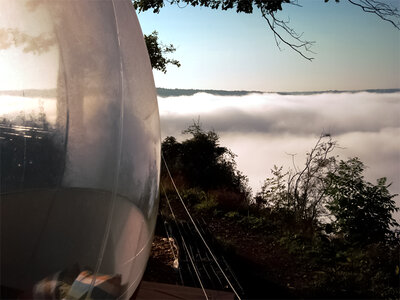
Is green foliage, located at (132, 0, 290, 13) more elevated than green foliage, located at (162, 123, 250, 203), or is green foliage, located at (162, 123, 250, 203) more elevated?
green foliage, located at (132, 0, 290, 13)

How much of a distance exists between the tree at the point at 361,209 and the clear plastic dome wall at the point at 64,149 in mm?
5151

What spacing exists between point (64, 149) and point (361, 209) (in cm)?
558

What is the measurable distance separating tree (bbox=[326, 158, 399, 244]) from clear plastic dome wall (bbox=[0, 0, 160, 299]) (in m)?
5.15

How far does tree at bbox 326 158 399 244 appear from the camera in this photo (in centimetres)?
634

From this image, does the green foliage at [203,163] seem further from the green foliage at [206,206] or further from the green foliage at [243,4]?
the green foliage at [243,4]

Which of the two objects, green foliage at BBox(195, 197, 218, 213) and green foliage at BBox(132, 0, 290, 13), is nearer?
green foliage at BBox(132, 0, 290, 13)

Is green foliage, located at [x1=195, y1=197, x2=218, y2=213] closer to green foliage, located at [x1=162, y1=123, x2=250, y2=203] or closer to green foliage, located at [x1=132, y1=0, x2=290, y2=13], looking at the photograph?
green foliage, located at [x1=162, y1=123, x2=250, y2=203]

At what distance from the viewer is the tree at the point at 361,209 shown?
6.34m

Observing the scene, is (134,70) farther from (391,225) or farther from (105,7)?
(391,225)

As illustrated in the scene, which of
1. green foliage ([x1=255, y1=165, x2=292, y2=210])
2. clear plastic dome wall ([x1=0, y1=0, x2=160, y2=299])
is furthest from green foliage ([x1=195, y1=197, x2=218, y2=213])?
clear plastic dome wall ([x1=0, y1=0, x2=160, y2=299])

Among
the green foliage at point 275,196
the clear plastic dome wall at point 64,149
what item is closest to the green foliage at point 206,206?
the green foliage at point 275,196

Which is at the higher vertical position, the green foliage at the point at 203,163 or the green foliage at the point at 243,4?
the green foliage at the point at 243,4

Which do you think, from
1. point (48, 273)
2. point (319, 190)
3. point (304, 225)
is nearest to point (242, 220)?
point (304, 225)

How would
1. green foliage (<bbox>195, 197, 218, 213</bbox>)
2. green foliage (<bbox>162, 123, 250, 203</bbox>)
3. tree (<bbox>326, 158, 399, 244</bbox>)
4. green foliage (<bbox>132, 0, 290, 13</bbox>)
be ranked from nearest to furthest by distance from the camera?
green foliage (<bbox>132, 0, 290, 13</bbox>) < tree (<bbox>326, 158, 399, 244</bbox>) < green foliage (<bbox>195, 197, 218, 213</bbox>) < green foliage (<bbox>162, 123, 250, 203</bbox>)
